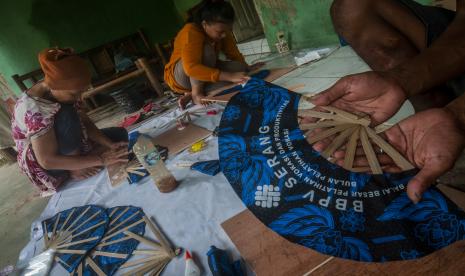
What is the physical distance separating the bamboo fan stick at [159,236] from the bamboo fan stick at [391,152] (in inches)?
28.7

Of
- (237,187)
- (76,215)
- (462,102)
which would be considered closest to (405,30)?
(462,102)

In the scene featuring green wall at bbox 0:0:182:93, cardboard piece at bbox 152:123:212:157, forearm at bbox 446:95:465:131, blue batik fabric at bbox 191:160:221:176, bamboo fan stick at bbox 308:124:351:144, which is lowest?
blue batik fabric at bbox 191:160:221:176

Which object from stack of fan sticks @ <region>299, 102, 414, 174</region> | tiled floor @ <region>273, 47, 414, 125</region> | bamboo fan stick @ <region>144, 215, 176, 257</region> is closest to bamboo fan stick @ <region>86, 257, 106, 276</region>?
bamboo fan stick @ <region>144, 215, 176, 257</region>

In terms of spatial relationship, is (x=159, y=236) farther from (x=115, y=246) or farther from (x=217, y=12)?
(x=217, y=12)

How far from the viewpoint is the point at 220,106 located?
2113mm

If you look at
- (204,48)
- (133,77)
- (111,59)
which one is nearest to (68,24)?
(111,59)

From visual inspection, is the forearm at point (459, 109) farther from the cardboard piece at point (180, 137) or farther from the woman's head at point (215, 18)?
the woman's head at point (215, 18)

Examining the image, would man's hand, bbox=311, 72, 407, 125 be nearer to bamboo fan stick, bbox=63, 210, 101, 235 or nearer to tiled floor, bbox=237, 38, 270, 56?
bamboo fan stick, bbox=63, 210, 101, 235

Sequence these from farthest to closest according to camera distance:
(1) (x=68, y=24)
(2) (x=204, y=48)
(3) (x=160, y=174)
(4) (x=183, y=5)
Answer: (4) (x=183, y=5) < (1) (x=68, y=24) < (2) (x=204, y=48) < (3) (x=160, y=174)

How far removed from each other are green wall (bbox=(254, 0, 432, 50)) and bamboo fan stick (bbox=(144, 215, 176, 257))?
2577mm

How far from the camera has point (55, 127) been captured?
67.2 inches

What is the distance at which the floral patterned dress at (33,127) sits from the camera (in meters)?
1.55

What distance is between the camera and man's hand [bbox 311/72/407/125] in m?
0.81

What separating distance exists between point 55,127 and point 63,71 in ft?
1.39
